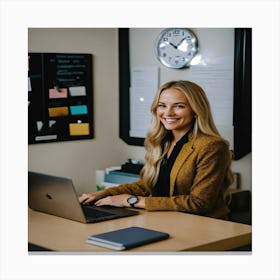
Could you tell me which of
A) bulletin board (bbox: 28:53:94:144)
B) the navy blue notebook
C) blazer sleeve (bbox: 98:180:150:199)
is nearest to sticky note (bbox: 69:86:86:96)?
bulletin board (bbox: 28:53:94:144)

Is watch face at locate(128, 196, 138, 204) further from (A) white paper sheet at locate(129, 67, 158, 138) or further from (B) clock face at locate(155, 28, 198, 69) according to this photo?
(B) clock face at locate(155, 28, 198, 69)

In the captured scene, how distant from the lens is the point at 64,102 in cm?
335

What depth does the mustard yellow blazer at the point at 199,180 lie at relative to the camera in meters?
3.14

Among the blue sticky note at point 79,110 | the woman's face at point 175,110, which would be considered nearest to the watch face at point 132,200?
the woman's face at point 175,110

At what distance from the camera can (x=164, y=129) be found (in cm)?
340

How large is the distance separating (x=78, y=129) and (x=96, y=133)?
4.0 inches

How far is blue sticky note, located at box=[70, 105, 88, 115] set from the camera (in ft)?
11.0

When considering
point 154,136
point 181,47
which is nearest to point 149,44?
point 181,47

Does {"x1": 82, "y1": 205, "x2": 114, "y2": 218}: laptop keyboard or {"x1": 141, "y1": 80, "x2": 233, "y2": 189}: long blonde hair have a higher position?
{"x1": 141, "y1": 80, "x2": 233, "y2": 189}: long blonde hair

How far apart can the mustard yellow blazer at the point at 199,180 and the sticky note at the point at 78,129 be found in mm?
304

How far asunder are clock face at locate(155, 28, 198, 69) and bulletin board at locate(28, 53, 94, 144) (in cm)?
38
